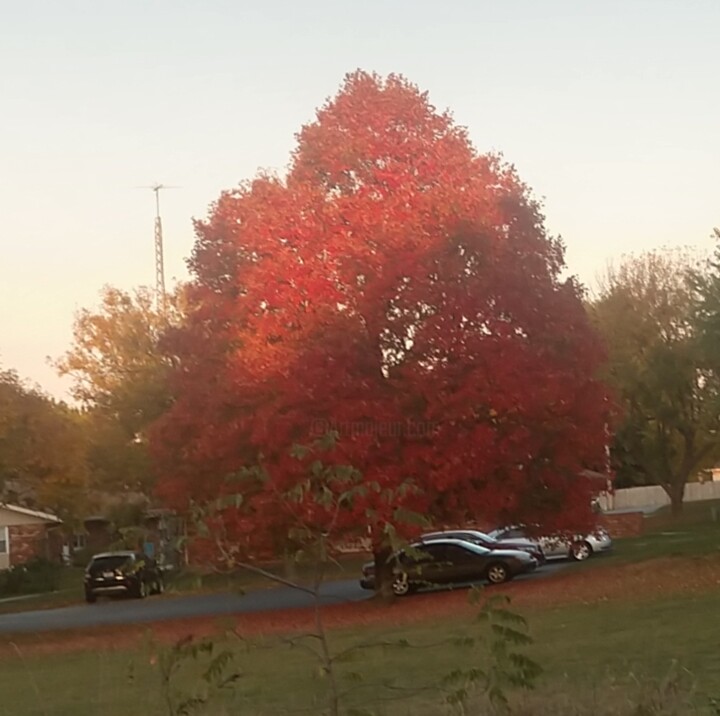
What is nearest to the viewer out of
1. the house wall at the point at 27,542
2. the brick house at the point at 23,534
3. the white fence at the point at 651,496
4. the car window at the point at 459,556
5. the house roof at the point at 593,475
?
the house roof at the point at 593,475

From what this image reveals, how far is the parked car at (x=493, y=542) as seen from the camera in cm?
3838

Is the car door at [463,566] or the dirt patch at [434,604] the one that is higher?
the car door at [463,566]

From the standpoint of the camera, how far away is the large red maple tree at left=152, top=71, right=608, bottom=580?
1035 inches

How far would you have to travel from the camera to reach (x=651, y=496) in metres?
84.1

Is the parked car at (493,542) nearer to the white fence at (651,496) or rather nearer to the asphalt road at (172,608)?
the asphalt road at (172,608)

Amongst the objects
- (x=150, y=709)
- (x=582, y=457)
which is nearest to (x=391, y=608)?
(x=582, y=457)

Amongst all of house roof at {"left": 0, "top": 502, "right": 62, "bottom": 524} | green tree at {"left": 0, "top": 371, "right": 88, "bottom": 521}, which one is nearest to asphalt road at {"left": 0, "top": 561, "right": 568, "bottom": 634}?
green tree at {"left": 0, "top": 371, "right": 88, "bottom": 521}

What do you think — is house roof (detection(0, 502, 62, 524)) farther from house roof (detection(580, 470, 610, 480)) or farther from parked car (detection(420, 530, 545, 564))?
house roof (detection(580, 470, 610, 480))

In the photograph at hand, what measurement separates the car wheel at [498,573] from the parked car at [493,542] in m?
2.26

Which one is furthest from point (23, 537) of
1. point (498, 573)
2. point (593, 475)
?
point (593, 475)

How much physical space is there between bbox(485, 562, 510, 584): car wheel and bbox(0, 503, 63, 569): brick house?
94.7ft

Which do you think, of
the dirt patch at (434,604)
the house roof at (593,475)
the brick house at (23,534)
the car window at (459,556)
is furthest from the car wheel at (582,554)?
the brick house at (23,534)

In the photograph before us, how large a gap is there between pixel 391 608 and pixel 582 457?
536 centimetres

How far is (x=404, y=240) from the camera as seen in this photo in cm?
2730
